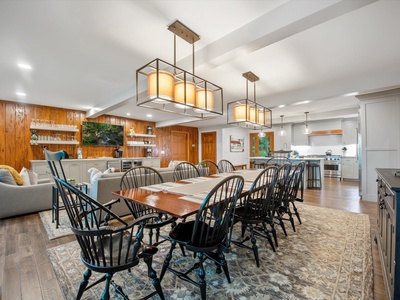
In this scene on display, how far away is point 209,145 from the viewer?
31.9 feet

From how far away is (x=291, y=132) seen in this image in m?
8.53

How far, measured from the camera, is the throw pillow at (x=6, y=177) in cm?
328

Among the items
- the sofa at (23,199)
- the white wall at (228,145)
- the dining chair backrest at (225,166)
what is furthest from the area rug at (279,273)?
the white wall at (228,145)

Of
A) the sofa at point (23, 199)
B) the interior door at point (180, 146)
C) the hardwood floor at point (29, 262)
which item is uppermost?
the interior door at point (180, 146)

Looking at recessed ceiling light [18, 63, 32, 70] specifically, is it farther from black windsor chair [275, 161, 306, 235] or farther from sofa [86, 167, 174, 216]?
black windsor chair [275, 161, 306, 235]

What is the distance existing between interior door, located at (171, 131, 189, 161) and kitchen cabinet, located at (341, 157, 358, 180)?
21.5ft

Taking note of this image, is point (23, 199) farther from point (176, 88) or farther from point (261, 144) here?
point (261, 144)

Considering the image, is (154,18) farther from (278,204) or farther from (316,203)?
(316,203)

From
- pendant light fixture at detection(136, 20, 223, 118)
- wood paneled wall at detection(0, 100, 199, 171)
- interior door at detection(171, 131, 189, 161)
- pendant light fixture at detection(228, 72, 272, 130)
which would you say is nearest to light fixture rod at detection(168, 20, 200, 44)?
pendant light fixture at detection(136, 20, 223, 118)

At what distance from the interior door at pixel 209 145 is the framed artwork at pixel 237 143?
901 mm

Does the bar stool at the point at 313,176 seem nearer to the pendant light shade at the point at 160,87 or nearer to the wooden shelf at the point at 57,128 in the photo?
the pendant light shade at the point at 160,87

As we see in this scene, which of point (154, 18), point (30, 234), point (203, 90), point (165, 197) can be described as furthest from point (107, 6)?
point (30, 234)

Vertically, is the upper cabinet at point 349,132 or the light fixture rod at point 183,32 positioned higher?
the light fixture rod at point 183,32

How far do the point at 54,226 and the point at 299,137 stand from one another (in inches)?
346
